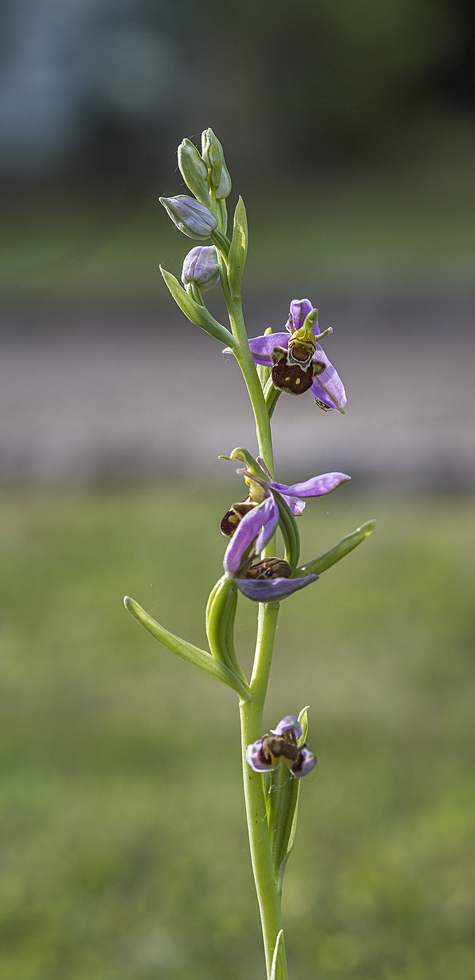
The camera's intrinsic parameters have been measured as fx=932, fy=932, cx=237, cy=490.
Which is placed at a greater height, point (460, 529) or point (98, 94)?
point (98, 94)

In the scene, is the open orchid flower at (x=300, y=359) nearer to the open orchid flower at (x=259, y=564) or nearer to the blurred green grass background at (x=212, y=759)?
the open orchid flower at (x=259, y=564)

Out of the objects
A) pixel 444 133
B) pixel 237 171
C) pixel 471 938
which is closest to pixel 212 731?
pixel 471 938

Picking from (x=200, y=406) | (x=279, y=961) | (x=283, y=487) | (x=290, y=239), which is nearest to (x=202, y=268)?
A: (x=283, y=487)

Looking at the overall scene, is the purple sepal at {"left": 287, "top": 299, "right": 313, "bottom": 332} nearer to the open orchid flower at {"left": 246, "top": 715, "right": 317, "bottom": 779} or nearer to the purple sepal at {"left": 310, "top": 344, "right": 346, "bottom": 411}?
the purple sepal at {"left": 310, "top": 344, "right": 346, "bottom": 411}

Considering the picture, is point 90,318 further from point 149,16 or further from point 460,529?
point 460,529

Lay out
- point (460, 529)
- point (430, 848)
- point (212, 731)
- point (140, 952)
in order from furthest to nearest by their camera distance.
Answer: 1. point (460, 529)
2. point (212, 731)
3. point (430, 848)
4. point (140, 952)

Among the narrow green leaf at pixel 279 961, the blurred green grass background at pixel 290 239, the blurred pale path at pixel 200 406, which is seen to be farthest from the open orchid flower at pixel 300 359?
the blurred green grass background at pixel 290 239

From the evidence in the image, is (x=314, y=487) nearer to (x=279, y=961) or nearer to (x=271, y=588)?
(x=271, y=588)
